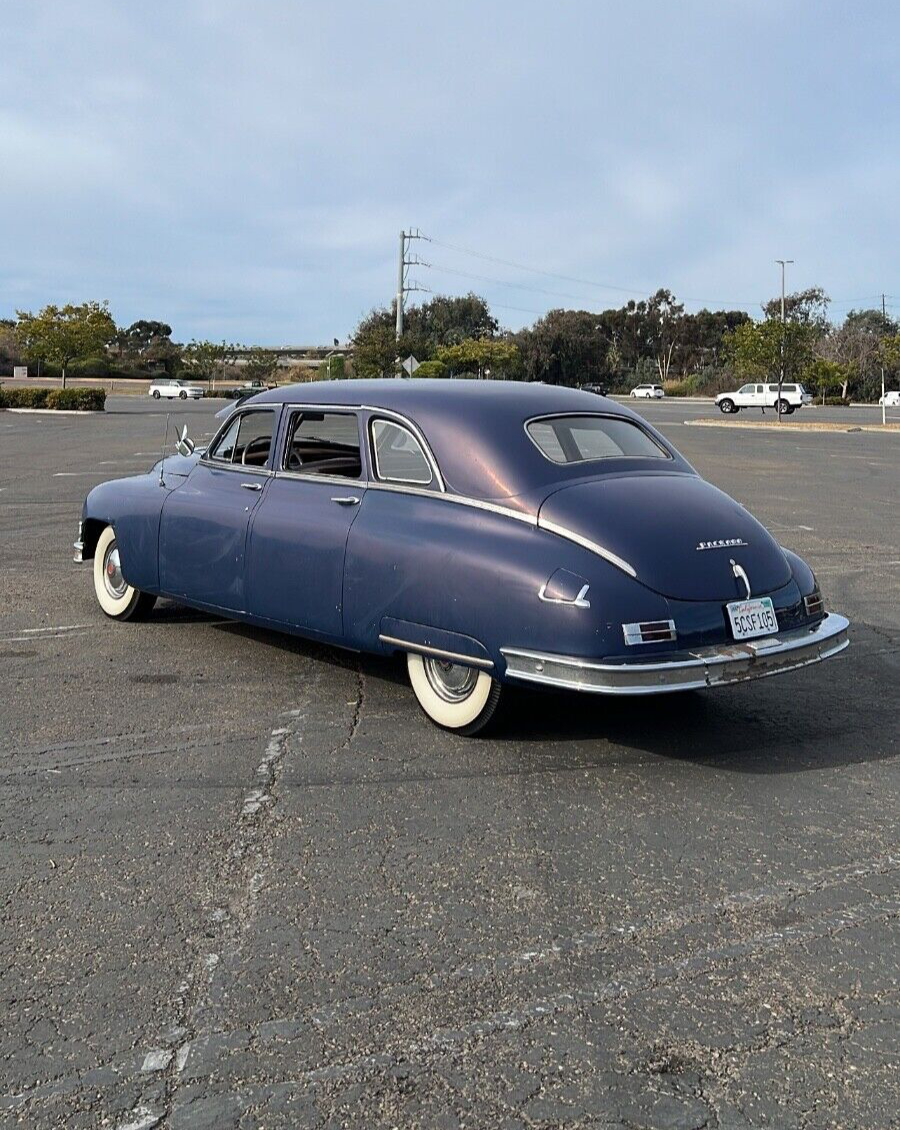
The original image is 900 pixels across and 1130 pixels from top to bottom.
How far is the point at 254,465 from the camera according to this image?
6.75m

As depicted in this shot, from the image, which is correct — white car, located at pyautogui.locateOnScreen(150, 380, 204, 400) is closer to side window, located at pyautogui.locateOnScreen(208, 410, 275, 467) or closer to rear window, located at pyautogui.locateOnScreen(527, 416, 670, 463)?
side window, located at pyautogui.locateOnScreen(208, 410, 275, 467)

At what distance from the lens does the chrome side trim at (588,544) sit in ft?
16.3

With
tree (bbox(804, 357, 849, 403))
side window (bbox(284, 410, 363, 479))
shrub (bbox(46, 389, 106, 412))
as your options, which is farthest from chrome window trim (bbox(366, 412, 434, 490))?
tree (bbox(804, 357, 849, 403))

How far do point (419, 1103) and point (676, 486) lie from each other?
141 inches

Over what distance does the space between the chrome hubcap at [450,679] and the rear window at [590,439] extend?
108 centimetres

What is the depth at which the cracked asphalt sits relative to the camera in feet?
9.31

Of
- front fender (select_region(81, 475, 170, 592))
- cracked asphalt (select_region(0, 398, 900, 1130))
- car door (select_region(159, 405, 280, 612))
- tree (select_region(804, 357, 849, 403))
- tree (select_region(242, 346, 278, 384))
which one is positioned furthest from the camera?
tree (select_region(242, 346, 278, 384))

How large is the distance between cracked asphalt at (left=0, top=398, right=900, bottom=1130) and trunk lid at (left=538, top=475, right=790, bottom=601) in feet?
2.61

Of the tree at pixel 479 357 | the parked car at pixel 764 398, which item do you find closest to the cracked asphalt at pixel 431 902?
the parked car at pixel 764 398

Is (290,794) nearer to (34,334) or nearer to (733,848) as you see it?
(733,848)

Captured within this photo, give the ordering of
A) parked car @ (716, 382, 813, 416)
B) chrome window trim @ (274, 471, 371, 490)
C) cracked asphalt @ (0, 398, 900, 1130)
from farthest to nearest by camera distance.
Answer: parked car @ (716, 382, 813, 416)
chrome window trim @ (274, 471, 371, 490)
cracked asphalt @ (0, 398, 900, 1130)

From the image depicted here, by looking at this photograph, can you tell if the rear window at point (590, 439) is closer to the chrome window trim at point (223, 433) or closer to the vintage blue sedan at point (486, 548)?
the vintage blue sedan at point (486, 548)

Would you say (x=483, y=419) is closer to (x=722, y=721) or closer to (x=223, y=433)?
(x=722, y=721)

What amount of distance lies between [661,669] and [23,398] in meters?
48.7
